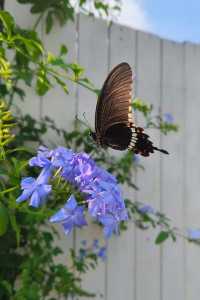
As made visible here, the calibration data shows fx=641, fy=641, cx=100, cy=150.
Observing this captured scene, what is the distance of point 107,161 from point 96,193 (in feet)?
5.37

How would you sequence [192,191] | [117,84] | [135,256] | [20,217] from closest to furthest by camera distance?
[117,84]
[20,217]
[135,256]
[192,191]

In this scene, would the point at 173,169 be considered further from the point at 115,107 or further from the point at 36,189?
the point at 36,189

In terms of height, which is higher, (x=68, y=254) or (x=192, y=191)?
(x=192, y=191)

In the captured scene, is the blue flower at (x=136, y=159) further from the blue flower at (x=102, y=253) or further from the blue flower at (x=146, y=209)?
the blue flower at (x=102, y=253)

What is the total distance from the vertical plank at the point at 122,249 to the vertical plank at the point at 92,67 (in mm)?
42

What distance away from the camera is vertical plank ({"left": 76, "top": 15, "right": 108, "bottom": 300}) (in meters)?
2.57

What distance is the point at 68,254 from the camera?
2.51 m

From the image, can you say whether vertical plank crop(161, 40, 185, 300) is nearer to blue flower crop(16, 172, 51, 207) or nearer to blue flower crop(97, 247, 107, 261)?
blue flower crop(97, 247, 107, 261)

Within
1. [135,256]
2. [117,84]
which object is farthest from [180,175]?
[117,84]

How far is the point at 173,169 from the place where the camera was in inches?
114

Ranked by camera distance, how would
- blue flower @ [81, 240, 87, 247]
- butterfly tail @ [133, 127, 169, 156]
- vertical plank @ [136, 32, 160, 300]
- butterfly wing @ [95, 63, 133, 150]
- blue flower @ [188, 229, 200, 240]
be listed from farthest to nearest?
blue flower @ [188, 229, 200, 240], vertical plank @ [136, 32, 160, 300], blue flower @ [81, 240, 87, 247], butterfly tail @ [133, 127, 169, 156], butterfly wing @ [95, 63, 133, 150]

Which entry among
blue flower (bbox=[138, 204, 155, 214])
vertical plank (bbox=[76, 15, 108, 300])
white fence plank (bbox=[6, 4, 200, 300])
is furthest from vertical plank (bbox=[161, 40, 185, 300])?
vertical plank (bbox=[76, 15, 108, 300])

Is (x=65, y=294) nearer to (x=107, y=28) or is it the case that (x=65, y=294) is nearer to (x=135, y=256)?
(x=135, y=256)

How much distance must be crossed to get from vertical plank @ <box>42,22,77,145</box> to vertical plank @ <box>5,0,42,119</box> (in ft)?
0.13
